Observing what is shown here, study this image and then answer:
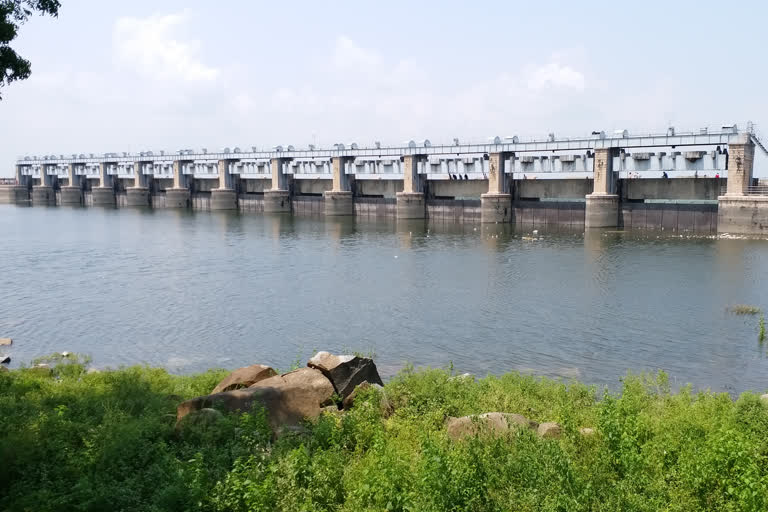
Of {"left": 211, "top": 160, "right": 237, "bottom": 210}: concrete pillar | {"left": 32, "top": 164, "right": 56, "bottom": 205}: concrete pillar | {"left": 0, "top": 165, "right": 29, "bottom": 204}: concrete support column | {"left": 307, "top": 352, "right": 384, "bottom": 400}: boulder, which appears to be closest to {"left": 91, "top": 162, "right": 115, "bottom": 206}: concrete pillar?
{"left": 32, "top": 164, "right": 56, "bottom": 205}: concrete pillar

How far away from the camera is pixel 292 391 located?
12.4 m

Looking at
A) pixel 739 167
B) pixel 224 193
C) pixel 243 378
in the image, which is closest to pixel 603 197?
pixel 739 167

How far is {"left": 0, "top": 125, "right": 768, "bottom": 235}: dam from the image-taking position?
50281 millimetres

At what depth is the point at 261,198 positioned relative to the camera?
293 feet

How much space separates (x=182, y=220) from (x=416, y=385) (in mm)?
68191

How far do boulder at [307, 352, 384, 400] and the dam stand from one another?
41.7 m

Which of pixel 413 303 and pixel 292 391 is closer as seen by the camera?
pixel 292 391

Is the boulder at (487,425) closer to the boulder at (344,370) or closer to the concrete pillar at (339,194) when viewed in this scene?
the boulder at (344,370)

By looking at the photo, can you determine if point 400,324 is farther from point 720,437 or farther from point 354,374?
point 720,437

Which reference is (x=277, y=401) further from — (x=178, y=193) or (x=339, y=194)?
(x=178, y=193)

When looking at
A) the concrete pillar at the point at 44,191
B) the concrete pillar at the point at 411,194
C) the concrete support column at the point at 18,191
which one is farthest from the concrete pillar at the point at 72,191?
the concrete pillar at the point at 411,194

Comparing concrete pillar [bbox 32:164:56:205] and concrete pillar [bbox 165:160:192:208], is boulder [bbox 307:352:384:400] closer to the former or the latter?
concrete pillar [bbox 165:160:192:208]

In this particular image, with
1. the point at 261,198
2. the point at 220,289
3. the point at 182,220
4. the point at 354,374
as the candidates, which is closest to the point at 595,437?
the point at 354,374

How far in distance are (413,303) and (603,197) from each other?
32130 mm
